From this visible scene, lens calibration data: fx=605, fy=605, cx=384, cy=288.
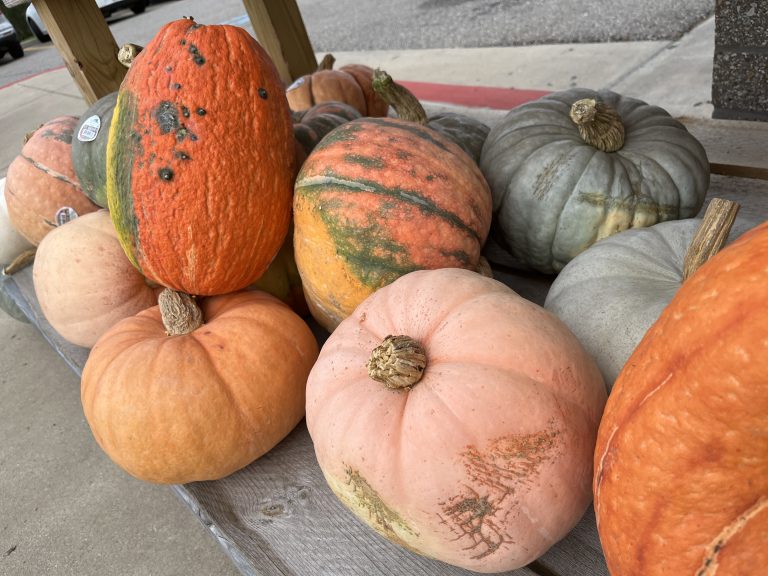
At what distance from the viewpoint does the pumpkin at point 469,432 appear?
824 mm

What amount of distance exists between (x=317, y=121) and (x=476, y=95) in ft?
6.49

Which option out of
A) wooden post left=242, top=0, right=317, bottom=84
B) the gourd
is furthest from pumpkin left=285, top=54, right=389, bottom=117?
the gourd

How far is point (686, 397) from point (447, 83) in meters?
3.50

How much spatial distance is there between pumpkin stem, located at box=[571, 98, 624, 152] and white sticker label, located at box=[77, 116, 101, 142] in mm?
1301

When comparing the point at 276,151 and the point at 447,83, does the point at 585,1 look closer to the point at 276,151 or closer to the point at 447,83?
the point at 447,83

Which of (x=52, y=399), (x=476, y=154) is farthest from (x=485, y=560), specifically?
(x=52, y=399)

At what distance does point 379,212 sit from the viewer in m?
1.20

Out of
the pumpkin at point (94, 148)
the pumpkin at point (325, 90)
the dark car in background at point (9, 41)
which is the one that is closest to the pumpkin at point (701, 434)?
the pumpkin at point (94, 148)

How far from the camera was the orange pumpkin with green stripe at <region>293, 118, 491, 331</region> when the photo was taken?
120 centimetres

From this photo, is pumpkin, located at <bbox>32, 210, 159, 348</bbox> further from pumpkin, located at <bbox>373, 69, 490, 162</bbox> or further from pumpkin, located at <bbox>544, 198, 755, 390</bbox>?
pumpkin, located at <bbox>544, 198, 755, 390</bbox>

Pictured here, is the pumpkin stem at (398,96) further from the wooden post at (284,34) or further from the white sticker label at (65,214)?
the white sticker label at (65,214)

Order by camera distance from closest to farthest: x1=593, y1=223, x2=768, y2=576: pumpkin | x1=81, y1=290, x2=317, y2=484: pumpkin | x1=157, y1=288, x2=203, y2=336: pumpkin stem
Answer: x1=593, y1=223, x2=768, y2=576: pumpkin, x1=81, y1=290, x2=317, y2=484: pumpkin, x1=157, y1=288, x2=203, y2=336: pumpkin stem

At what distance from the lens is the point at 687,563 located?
24.3 inches

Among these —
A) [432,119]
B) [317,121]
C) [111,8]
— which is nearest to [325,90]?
[432,119]
